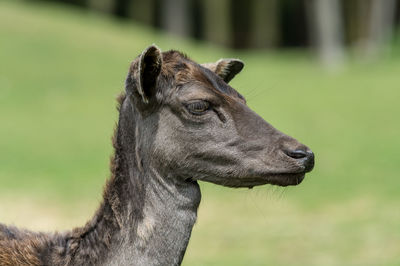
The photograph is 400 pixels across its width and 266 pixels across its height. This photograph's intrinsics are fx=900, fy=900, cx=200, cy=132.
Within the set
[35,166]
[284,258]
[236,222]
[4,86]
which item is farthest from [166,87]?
[4,86]

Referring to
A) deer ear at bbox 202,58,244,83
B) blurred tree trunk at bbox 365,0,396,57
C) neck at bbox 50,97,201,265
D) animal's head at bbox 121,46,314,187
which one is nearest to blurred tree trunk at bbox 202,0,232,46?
blurred tree trunk at bbox 365,0,396,57

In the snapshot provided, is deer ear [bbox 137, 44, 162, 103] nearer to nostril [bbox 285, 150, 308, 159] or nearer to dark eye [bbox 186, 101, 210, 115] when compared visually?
dark eye [bbox 186, 101, 210, 115]

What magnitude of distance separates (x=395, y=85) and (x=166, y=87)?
24304mm

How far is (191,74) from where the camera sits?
249 inches

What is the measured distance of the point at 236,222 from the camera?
1559 cm

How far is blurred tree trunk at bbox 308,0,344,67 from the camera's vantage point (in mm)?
38812

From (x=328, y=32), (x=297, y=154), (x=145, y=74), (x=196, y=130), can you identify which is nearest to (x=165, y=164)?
(x=196, y=130)

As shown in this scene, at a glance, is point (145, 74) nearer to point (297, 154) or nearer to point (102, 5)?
point (297, 154)

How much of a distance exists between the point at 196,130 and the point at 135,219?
2.45ft

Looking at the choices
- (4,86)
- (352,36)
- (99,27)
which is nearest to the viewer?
(4,86)

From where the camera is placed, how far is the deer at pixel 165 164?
6051 mm

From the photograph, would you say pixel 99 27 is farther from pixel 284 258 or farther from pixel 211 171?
pixel 211 171

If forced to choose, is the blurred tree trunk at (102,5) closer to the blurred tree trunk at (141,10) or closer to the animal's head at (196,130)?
the blurred tree trunk at (141,10)

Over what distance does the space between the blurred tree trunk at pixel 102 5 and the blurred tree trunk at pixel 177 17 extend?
3.40m
